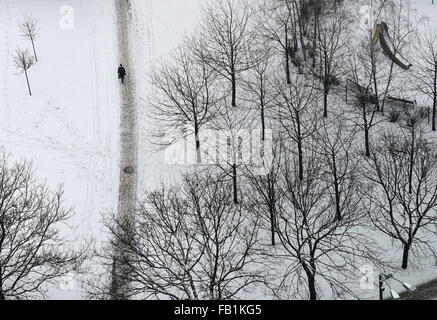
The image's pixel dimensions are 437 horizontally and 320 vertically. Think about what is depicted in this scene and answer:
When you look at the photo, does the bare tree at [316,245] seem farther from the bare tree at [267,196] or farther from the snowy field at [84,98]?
the snowy field at [84,98]

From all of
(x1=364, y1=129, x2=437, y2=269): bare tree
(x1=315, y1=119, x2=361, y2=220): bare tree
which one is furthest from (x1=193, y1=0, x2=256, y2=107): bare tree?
(x1=364, y1=129, x2=437, y2=269): bare tree

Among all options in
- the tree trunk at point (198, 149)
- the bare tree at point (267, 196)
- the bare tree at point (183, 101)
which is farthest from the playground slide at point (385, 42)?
the tree trunk at point (198, 149)

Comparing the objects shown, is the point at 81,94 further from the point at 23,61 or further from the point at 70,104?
the point at 23,61

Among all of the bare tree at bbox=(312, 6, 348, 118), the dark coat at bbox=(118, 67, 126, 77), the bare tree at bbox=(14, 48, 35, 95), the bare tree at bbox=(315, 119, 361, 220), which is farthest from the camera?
the dark coat at bbox=(118, 67, 126, 77)

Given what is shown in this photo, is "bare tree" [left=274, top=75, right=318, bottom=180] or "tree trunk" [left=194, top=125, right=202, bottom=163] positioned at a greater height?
"bare tree" [left=274, top=75, right=318, bottom=180]

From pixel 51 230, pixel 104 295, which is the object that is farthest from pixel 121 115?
pixel 104 295

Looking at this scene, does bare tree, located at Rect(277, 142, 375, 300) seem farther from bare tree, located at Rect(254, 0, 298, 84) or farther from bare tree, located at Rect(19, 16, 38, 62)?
bare tree, located at Rect(19, 16, 38, 62)

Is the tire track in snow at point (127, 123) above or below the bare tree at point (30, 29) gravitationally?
below
